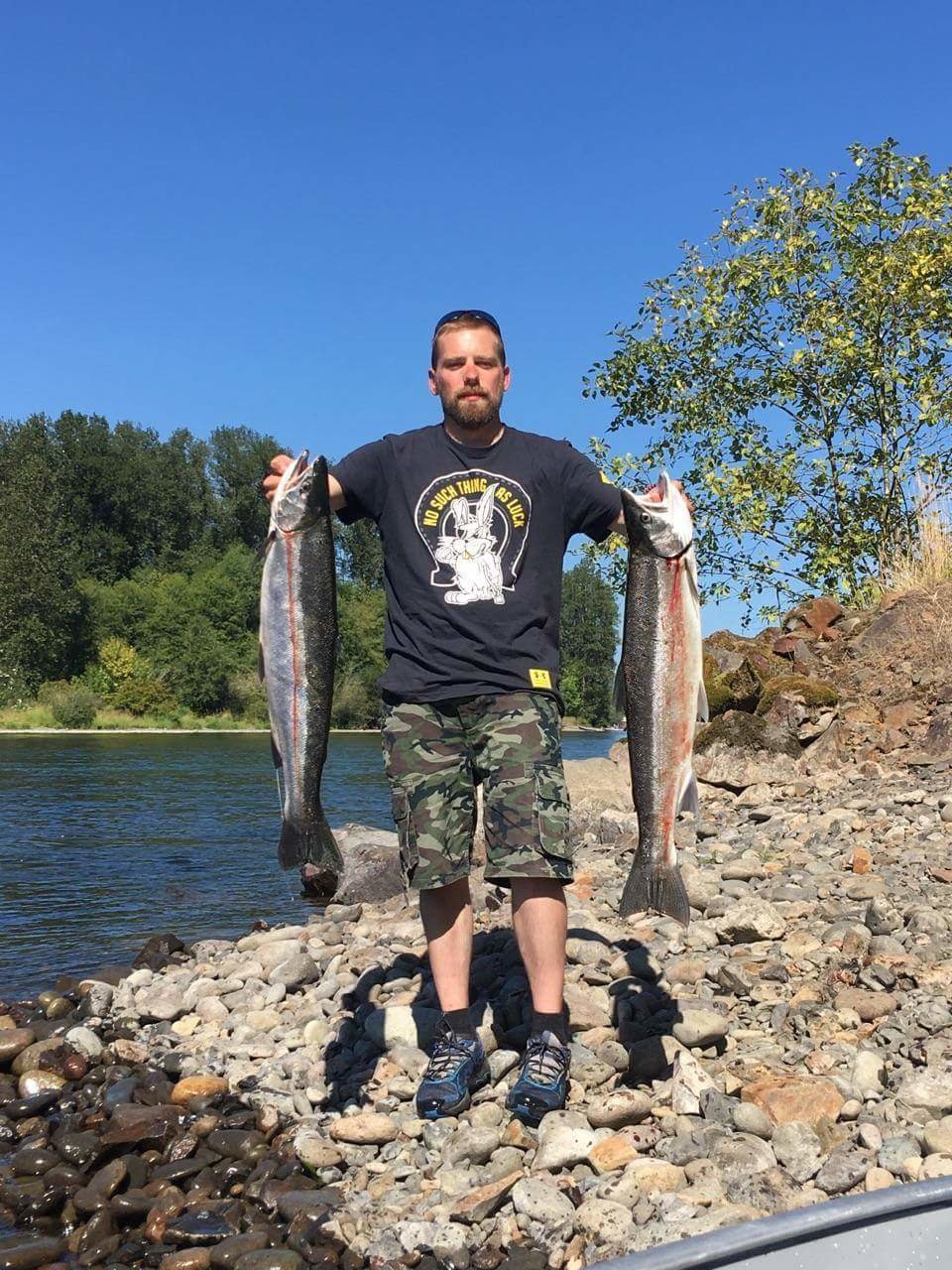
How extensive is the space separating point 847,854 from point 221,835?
10049 millimetres

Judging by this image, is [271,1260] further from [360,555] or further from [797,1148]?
[360,555]

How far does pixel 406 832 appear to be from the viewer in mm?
4215

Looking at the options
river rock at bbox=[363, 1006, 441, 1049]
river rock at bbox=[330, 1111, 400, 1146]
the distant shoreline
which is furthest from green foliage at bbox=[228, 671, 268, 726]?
river rock at bbox=[330, 1111, 400, 1146]

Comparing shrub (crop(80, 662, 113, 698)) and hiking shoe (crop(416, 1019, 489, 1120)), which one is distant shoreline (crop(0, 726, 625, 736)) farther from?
hiking shoe (crop(416, 1019, 489, 1120))

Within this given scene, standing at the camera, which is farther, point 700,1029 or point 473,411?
point 700,1029

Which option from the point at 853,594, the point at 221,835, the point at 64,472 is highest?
the point at 64,472

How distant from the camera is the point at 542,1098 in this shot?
4066 mm

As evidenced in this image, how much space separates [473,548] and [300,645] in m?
0.74

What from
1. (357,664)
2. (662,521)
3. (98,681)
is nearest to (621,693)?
(662,521)

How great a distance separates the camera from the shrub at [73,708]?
51031 mm

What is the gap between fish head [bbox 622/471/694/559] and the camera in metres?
4.03

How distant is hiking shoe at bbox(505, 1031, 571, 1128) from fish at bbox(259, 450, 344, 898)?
1.01 m

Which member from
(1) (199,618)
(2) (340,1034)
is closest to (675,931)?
(2) (340,1034)

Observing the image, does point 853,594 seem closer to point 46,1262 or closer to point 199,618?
point 46,1262
